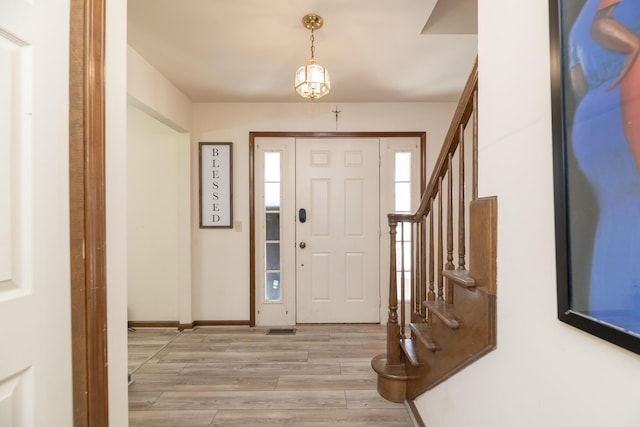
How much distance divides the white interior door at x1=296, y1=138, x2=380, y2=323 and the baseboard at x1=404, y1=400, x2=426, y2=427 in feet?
4.90

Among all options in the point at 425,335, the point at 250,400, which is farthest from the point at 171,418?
the point at 425,335

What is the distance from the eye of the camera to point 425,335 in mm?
1565

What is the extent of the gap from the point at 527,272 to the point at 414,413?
1432 mm

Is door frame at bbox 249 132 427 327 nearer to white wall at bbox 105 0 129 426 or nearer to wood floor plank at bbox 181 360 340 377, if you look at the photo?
wood floor plank at bbox 181 360 340 377

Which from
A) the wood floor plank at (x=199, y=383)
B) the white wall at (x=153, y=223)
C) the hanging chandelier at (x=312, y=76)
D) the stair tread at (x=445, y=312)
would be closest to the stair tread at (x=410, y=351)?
the stair tread at (x=445, y=312)

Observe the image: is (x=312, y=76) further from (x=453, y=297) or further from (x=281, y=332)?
(x=281, y=332)

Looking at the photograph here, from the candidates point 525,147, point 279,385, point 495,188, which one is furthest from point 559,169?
point 279,385

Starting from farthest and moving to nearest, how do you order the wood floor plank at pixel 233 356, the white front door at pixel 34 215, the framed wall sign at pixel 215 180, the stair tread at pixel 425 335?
the framed wall sign at pixel 215 180 → the wood floor plank at pixel 233 356 → the stair tread at pixel 425 335 → the white front door at pixel 34 215

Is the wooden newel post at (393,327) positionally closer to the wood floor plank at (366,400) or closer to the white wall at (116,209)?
the wood floor plank at (366,400)

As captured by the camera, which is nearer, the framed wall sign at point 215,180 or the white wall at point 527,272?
the white wall at point 527,272

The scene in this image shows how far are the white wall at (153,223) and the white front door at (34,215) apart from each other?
2641 mm

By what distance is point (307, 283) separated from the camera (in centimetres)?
345

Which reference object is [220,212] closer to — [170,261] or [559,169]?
[170,261]

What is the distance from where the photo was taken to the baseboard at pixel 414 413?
5.65 ft
